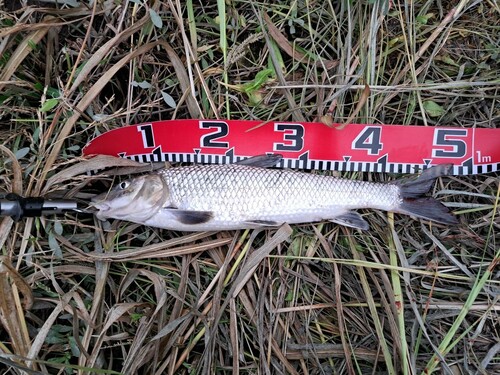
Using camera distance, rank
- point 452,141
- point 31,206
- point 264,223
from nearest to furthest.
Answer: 1. point 31,206
2. point 264,223
3. point 452,141

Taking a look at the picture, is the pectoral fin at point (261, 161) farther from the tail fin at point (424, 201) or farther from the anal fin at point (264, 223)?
the tail fin at point (424, 201)

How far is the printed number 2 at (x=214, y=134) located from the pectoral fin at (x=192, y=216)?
47 centimetres

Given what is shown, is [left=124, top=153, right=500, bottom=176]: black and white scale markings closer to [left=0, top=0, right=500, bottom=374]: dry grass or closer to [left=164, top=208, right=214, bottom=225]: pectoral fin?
[left=0, top=0, right=500, bottom=374]: dry grass

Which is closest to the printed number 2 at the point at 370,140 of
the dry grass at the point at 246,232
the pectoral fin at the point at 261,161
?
the dry grass at the point at 246,232

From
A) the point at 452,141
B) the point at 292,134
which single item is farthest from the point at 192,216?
the point at 452,141

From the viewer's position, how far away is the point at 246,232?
2.47 metres

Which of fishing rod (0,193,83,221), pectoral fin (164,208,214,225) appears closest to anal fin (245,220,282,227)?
pectoral fin (164,208,214,225)

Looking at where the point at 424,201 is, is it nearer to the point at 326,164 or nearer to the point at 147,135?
the point at 326,164

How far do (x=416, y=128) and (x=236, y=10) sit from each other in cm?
140

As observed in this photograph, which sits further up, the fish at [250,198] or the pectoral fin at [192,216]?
the fish at [250,198]

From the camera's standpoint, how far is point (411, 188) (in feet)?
7.77

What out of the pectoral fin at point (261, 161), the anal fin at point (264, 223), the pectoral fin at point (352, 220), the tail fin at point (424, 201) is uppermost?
the pectoral fin at point (261, 161)

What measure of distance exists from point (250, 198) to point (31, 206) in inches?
49.6

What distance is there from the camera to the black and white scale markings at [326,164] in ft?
8.04
